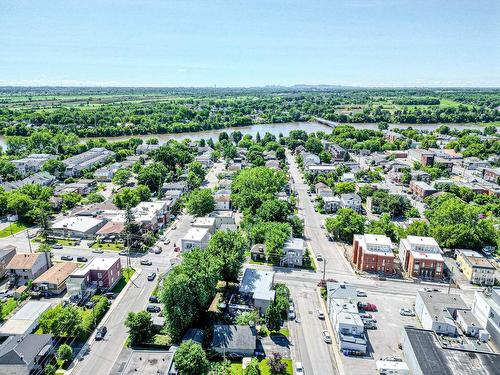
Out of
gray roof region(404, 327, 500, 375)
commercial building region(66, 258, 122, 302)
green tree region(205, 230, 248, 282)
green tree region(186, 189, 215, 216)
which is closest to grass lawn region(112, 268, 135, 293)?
commercial building region(66, 258, 122, 302)

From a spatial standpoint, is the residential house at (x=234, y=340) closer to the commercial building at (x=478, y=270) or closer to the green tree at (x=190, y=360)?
the green tree at (x=190, y=360)

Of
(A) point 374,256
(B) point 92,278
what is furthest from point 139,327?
(A) point 374,256

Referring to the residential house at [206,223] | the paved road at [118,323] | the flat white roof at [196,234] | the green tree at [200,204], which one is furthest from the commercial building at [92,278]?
the green tree at [200,204]

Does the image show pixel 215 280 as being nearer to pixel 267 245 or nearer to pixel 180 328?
pixel 180 328

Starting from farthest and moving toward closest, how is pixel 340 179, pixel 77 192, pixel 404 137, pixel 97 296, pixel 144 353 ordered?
pixel 404 137
pixel 340 179
pixel 77 192
pixel 97 296
pixel 144 353

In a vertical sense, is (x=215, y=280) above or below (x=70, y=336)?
above

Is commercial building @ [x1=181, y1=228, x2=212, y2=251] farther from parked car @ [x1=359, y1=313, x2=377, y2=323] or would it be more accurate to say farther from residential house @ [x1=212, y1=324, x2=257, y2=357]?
parked car @ [x1=359, y1=313, x2=377, y2=323]

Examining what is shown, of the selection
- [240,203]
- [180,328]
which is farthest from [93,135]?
[180,328]
